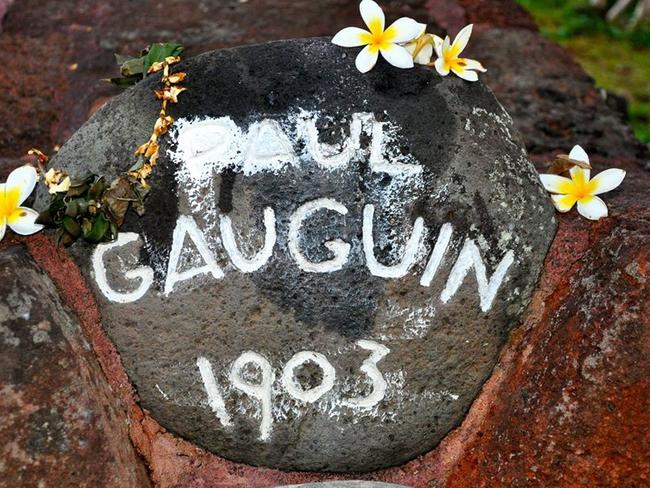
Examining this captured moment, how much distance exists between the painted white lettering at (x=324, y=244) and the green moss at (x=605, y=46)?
9.29 ft


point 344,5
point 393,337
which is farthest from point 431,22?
point 393,337

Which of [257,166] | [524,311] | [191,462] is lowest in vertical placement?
[191,462]

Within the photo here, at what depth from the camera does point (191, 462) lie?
1.78m

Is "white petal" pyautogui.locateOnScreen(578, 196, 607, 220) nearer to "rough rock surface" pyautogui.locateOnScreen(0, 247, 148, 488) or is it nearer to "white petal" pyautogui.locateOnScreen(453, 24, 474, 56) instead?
"white petal" pyautogui.locateOnScreen(453, 24, 474, 56)

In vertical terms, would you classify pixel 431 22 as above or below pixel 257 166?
below

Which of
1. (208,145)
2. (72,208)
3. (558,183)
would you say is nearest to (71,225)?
(72,208)

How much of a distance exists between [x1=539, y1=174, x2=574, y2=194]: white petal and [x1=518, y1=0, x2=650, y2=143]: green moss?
2441mm

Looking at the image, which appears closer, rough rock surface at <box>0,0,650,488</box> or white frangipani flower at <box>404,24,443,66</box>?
rough rock surface at <box>0,0,650,488</box>

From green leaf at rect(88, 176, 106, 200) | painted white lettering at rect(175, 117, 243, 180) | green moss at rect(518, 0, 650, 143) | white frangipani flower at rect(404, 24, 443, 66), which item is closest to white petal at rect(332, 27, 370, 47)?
white frangipani flower at rect(404, 24, 443, 66)

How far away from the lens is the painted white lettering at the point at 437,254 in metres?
1.70

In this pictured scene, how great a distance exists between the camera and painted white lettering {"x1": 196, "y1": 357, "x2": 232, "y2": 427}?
5.58 ft

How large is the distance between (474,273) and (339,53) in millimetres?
482

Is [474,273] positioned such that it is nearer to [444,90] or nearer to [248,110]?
[444,90]

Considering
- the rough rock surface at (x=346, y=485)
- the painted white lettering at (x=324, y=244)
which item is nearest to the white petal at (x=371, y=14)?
the painted white lettering at (x=324, y=244)
